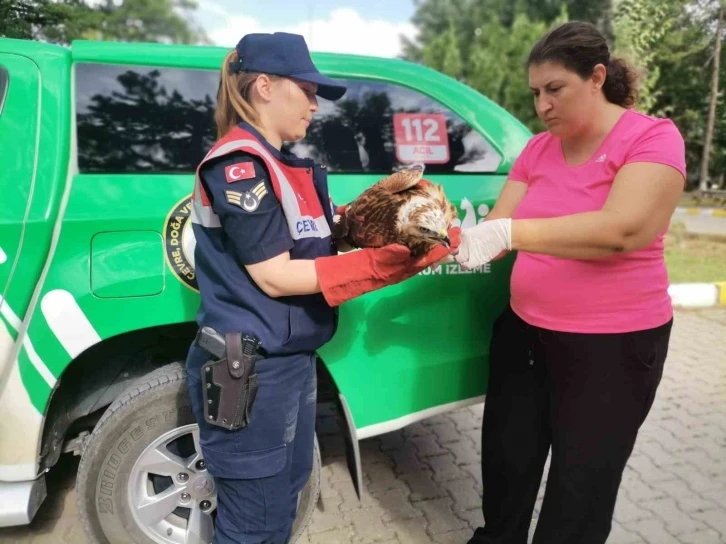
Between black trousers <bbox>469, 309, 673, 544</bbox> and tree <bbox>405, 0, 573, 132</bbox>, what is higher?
tree <bbox>405, 0, 573, 132</bbox>

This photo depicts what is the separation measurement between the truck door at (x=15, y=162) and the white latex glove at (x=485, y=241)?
130cm

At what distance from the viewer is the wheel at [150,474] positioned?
71.8 inches

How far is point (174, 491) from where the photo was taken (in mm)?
1920

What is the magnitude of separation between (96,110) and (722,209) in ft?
49.4

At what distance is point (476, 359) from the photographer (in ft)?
7.07

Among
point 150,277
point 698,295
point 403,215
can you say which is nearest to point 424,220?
point 403,215

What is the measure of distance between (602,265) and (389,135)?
1009 millimetres

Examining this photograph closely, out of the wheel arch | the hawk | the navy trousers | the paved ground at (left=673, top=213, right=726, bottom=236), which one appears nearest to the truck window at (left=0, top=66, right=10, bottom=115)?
the wheel arch

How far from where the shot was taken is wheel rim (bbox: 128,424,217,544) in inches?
74.0

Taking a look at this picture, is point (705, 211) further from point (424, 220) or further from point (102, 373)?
point (102, 373)

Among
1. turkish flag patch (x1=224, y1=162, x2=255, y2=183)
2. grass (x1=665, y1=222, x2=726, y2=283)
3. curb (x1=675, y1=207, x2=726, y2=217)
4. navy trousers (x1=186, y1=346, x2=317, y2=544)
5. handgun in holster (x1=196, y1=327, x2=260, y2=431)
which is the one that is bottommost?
curb (x1=675, y1=207, x2=726, y2=217)

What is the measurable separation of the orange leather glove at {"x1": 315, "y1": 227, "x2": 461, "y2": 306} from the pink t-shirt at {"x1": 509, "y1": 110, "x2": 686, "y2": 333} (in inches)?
23.5

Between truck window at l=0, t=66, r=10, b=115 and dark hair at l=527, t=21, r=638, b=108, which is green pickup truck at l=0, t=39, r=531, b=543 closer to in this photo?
truck window at l=0, t=66, r=10, b=115

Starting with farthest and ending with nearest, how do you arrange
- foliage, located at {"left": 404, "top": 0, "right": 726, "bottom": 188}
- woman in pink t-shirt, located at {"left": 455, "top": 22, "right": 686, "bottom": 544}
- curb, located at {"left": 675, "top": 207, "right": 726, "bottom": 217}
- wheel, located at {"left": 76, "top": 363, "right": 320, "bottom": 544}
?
curb, located at {"left": 675, "top": 207, "right": 726, "bottom": 217} < foliage, located at {"left": 404, "top": 0, "right": 726, "bottom": 188} < wheel, located at {"left": 76, "top": 363, "right": 320, "bottom": 544} < woman in pink t-shirt, located at {"left": 455, "top": 22, "right": 686, "bottom": 544}
